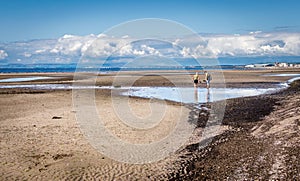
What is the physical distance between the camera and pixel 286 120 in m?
15.9

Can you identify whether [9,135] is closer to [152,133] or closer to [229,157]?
[152,133]

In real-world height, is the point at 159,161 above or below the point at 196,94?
below

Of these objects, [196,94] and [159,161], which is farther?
[196,94]

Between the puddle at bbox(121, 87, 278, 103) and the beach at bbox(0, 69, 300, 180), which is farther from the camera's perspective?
the puddle at bbox(121, 87, 278, 103)

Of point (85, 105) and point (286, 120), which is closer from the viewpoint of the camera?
point (286, 120)

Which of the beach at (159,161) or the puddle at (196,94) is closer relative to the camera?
the beach at (159,161)

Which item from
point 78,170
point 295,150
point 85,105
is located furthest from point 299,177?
point 85,105

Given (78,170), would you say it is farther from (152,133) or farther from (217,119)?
(217,119)

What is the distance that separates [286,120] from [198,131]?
15.0 ft

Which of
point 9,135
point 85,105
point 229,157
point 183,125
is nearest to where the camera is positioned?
point 229,157

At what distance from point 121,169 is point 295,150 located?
20.7ft

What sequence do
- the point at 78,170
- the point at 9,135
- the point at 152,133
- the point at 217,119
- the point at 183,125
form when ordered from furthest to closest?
the point at 217,119 < the point at 183,125 < the point at 152,133 < the point at 9,135 < the point at 78,170

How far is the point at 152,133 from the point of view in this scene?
16.5m

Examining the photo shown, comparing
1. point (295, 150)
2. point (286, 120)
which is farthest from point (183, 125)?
point (295, 150)
